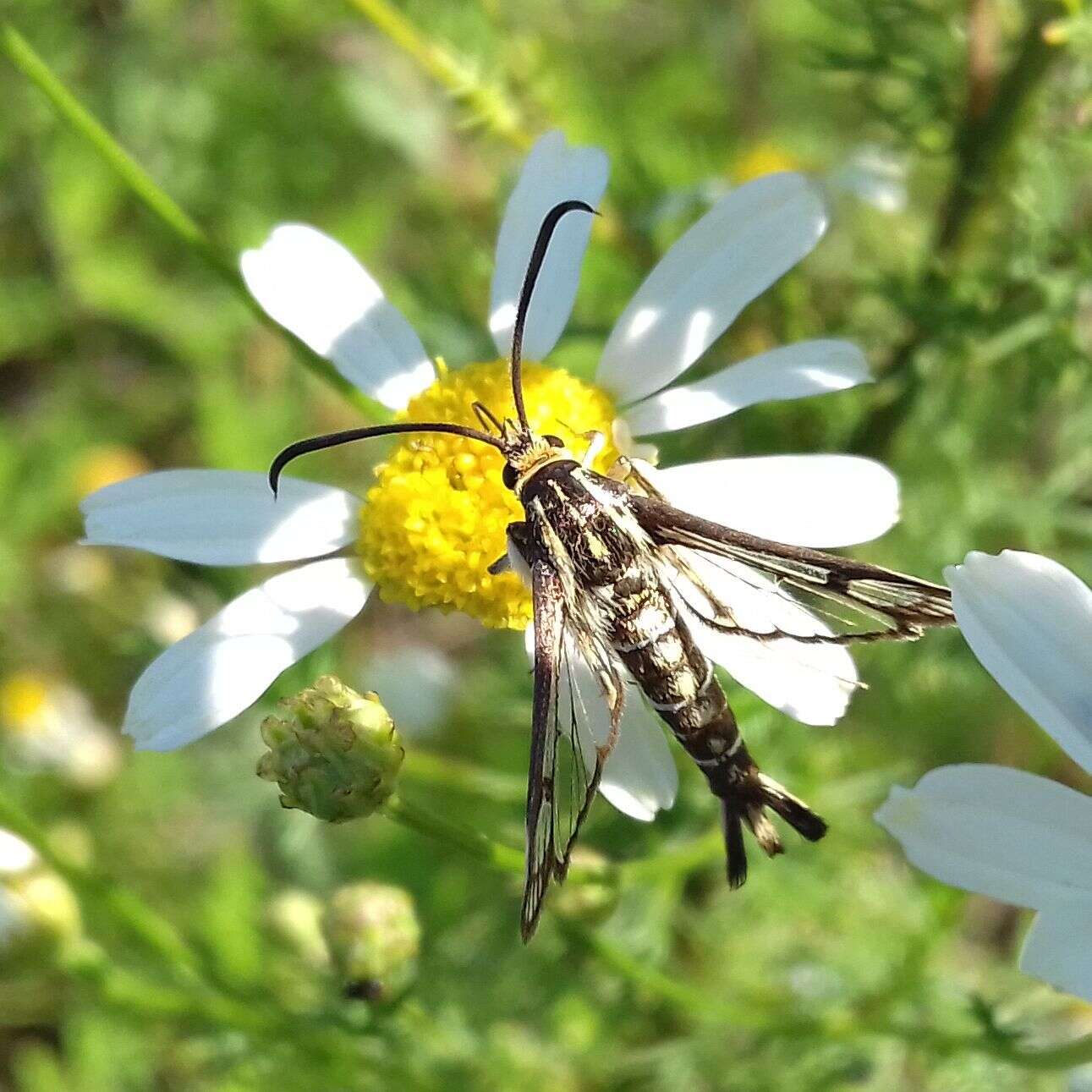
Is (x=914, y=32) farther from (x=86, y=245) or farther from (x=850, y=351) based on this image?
(x=86, y=245)

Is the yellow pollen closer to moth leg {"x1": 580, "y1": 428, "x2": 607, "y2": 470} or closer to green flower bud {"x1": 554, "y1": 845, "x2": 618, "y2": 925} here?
green flower bud {"x1": 554, "y1": 845, "x2": 618, "y2": 925}

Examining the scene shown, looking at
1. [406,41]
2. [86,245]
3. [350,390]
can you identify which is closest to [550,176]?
[350,390]

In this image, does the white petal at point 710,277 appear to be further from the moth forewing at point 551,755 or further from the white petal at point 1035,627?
the white petal at point 1035,627

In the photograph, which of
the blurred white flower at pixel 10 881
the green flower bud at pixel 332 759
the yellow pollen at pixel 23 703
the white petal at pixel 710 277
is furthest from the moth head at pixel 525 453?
the yellow pollen at pixel 23 703

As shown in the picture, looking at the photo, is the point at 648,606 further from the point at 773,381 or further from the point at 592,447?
the point at 773,381

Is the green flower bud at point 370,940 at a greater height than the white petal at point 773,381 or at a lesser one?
lesser

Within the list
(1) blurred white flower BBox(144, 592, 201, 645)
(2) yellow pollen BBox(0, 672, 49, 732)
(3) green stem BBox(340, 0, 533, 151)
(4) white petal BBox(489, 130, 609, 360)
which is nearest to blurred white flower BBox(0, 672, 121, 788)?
(2) yellow pollen BBox(0, 672, 49, 732)
